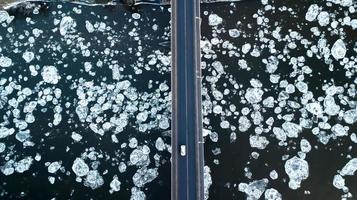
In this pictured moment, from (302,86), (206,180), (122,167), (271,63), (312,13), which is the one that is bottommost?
(206,180)

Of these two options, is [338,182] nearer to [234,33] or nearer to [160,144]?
[160,144]

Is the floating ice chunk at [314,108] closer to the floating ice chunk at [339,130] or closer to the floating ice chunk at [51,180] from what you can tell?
the floating ice chunk at [339,130]

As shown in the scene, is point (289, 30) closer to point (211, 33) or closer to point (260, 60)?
point (260, 60)

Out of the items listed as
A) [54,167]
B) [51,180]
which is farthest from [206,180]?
[51,180]

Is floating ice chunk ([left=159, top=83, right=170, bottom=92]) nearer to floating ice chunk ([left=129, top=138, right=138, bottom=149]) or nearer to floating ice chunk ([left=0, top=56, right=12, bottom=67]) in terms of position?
floating ice chunk ([left=129, top=138, right=138, bottom=149])

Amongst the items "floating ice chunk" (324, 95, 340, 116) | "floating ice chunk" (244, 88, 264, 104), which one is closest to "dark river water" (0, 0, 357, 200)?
"floating ice chunk" (244, 88, 264, 104)

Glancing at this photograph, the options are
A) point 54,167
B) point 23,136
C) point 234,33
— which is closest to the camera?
point 54,167

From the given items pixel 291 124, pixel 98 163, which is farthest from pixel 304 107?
pixel 98 163
